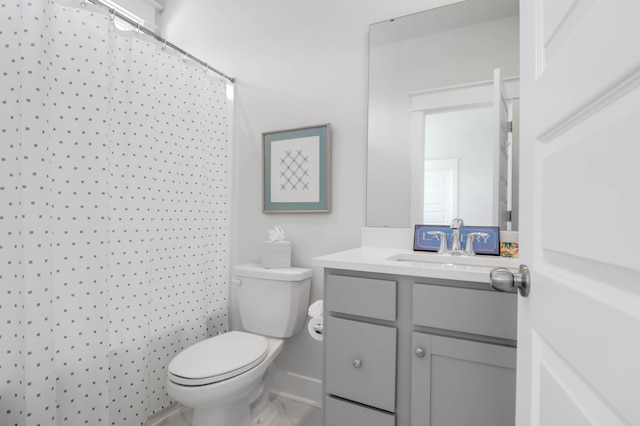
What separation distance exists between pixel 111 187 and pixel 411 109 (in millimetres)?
1469

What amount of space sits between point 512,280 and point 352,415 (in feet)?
2.59

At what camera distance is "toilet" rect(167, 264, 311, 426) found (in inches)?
48.8

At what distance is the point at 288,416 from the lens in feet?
5.61

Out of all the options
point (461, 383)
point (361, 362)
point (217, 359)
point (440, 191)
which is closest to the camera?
point (461, 383)

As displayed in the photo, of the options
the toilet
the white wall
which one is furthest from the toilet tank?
the white wall

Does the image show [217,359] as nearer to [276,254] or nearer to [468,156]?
[276,254]

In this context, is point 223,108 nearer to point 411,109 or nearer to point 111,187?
point 111,187

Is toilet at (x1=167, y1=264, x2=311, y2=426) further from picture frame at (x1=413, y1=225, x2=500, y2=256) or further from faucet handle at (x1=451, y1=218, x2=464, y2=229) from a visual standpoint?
faucet handle at (x1=451, y1=218, x2=464, y2=229)

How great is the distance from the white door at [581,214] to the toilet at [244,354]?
1.07 m

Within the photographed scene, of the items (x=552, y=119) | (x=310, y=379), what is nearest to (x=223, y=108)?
(x=310, y=379)

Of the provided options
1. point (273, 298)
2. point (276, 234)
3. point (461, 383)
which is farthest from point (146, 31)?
point (461, 383)

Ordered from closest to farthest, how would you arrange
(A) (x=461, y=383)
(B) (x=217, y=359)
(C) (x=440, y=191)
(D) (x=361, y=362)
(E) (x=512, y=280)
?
(E) (x=512, y=280) < (A) (x=461, y=383) < (D) (x=361, y=362) < (B) (x=217, y=359) < (C) (x=440, y=191)

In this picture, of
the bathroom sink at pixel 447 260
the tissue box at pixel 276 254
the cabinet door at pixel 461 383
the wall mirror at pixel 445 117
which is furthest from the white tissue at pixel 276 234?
the cabinet door at pixel 461 383

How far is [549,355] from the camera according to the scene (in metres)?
0.48
